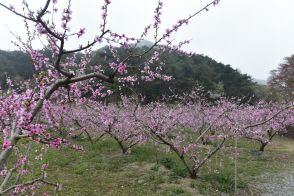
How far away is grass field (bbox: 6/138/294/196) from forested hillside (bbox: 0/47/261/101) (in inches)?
757

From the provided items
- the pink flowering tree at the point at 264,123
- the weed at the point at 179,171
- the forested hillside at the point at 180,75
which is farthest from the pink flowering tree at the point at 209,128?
the forested hillside at the point at 180,75

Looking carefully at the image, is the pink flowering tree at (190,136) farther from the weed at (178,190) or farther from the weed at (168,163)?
the weed at (178,190)

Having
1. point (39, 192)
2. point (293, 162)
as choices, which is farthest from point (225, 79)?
point (39, 192)

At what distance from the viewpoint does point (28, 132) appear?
6.38ft

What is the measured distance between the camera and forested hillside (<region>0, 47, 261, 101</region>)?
97.1ft

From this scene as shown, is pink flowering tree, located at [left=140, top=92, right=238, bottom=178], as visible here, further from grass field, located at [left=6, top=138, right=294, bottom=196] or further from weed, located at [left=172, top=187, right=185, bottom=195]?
weed, located at [left=172, top=187, right=185, bottom=195]

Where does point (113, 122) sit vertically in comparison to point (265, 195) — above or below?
above

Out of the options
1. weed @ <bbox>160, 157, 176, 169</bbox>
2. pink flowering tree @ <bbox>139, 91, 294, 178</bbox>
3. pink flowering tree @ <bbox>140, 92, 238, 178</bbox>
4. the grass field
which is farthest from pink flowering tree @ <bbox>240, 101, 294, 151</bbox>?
weed @ <bbox>160, 157, 176, 169</bbox>

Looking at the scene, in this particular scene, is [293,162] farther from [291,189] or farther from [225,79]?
[225,79]

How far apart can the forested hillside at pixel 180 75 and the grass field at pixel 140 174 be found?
19.2m

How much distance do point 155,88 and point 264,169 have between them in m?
23.4

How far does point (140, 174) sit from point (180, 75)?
2743 centimetres

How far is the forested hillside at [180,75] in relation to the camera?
29.6 meters

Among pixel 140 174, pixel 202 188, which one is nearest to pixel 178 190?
pixel 202 188
